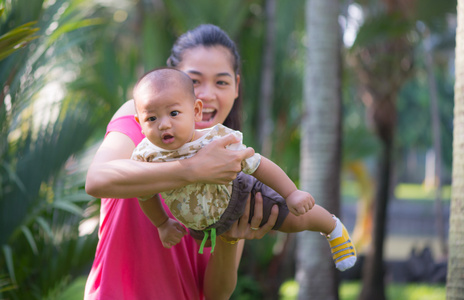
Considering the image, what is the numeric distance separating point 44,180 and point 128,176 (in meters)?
2.61

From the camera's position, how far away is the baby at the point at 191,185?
70.8 inches

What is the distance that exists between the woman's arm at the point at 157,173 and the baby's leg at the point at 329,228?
43 centimetres

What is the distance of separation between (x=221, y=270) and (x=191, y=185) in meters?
0.48

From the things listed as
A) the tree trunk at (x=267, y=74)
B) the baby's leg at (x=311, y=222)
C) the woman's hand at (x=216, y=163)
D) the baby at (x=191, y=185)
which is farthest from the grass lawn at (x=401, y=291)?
the woman's hand at (x=216, y=163)

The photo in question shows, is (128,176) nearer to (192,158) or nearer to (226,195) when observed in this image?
(192,158)

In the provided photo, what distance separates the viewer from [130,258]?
2.03 metres

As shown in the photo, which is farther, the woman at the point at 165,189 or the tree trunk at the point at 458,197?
the tree trunk at the point at 458,197

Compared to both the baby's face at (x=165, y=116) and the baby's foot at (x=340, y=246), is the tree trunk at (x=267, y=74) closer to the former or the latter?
the baby's foot at (x=340, y=246)

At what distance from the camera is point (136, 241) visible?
2041 millimetres

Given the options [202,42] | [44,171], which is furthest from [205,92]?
[44,171]

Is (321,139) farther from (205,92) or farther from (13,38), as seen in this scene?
(13,38)

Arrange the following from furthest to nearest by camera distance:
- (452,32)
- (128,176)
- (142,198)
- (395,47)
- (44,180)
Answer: (452,32) → (395,47) → (44,180) → (142,198) → (128,176)

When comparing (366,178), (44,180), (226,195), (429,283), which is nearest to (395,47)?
(429,283)

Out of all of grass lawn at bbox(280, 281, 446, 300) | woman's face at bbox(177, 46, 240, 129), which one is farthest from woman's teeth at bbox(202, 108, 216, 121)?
grass lawn at bbox(280, 281, 446, 300)
